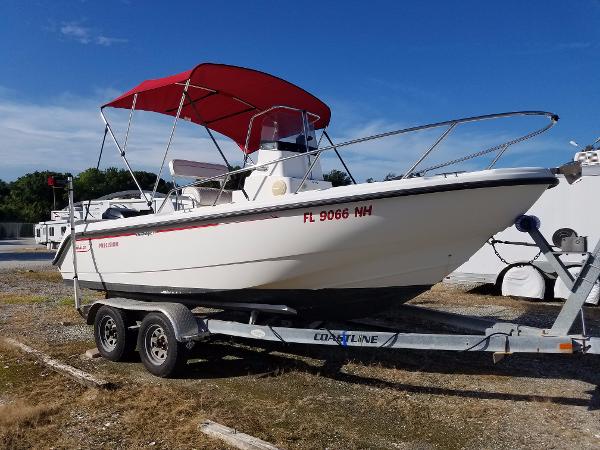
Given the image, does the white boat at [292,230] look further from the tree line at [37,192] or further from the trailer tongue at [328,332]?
the tree line at [37,192]

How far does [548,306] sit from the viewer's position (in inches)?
362

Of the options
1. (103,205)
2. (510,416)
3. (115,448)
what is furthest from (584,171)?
(103,205)

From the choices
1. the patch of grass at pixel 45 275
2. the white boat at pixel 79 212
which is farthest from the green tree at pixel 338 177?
the patch of grass at pixel 45 275

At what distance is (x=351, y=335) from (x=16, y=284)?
10.5m

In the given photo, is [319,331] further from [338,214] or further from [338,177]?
[338,177]

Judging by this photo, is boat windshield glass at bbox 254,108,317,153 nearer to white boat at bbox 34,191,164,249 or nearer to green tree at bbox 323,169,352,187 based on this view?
green tree at bbox 323,169,352,187

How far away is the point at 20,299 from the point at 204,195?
572 centimetres

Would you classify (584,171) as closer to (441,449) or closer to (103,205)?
(441,449)

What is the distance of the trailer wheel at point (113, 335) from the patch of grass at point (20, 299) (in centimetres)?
439

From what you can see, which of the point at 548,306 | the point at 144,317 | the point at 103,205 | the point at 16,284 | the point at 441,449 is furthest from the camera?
the point at 103,205

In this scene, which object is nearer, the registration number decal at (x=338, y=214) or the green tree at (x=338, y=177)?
the registration number decal at (x=338, y=214)

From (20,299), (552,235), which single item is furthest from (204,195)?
(552,235)

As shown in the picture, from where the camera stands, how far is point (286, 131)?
6125 millimetres

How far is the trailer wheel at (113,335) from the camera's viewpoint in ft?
18.1
